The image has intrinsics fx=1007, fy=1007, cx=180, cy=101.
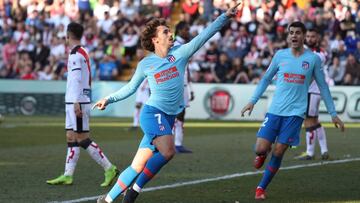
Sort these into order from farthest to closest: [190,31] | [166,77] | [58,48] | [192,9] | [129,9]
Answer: [129,9], [58,48], [192,9], [190,31], [166,77]

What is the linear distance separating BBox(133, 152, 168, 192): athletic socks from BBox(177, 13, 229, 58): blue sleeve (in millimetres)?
1185

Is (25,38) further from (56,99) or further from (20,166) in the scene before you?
(20,166)

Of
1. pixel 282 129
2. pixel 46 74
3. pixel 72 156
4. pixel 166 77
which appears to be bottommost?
pixel 72 156

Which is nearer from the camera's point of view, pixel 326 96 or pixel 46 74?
pixel 326 96

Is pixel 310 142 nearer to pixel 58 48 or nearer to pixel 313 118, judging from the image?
pixel 313 118

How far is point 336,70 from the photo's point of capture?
31.6 meters

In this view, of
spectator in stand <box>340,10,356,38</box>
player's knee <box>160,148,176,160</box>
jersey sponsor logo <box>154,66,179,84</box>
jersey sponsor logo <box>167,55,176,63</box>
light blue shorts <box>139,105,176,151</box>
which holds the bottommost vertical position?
player's knee <box>160,148,176,160</box>

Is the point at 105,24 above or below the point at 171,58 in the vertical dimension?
above

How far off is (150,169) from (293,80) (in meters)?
2.78

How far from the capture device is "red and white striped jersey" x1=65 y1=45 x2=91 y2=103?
14.0m

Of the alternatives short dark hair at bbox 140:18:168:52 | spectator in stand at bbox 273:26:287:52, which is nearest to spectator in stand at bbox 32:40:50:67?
spectator in stand at bbox 273:26:287:52

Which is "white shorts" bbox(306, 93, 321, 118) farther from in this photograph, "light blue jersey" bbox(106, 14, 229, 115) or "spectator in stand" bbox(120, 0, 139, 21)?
"spectator in stand" bbox(120, 0, 139, 21)

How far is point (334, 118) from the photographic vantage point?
41.0ft

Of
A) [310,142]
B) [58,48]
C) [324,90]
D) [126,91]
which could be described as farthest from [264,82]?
[58,48]
